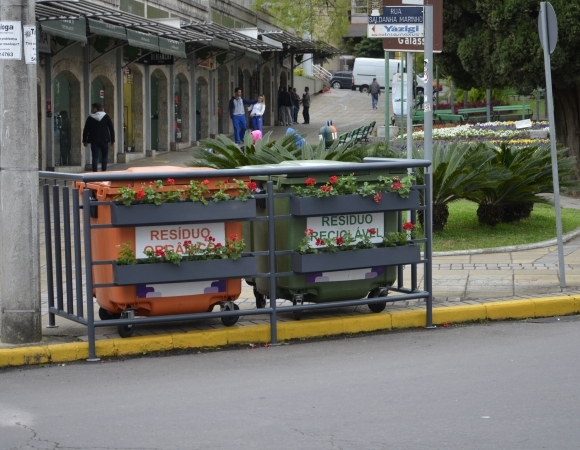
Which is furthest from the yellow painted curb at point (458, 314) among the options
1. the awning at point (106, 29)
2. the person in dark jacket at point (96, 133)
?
the person in dark jacket at point (96, 133)

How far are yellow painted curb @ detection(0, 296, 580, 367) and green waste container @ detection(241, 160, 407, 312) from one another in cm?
26

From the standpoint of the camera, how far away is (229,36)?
115 feet

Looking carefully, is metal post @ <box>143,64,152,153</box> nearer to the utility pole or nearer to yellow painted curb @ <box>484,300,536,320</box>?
yellow painted curb @ <box>484,300,536,320</box>

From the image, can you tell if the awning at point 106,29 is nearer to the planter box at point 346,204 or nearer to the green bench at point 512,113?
the planter box at point 346,204

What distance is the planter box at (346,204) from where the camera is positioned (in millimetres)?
8461

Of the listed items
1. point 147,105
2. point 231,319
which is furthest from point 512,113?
point 231,319

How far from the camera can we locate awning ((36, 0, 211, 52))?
21766 millimetres

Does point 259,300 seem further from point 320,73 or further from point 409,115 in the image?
point 320,73

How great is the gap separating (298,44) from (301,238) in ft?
118

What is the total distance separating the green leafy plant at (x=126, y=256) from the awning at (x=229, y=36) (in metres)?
24.4

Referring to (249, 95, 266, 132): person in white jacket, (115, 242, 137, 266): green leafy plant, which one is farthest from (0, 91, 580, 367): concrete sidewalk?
(249, 95, 266, 132): person in white jacket

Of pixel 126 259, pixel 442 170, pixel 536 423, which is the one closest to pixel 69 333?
pixel 126 259

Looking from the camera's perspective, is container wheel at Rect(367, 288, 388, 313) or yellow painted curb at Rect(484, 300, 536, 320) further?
yellow painted curb at Rect(484, 300, 536, 320)

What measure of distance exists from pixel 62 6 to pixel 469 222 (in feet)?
38.0
